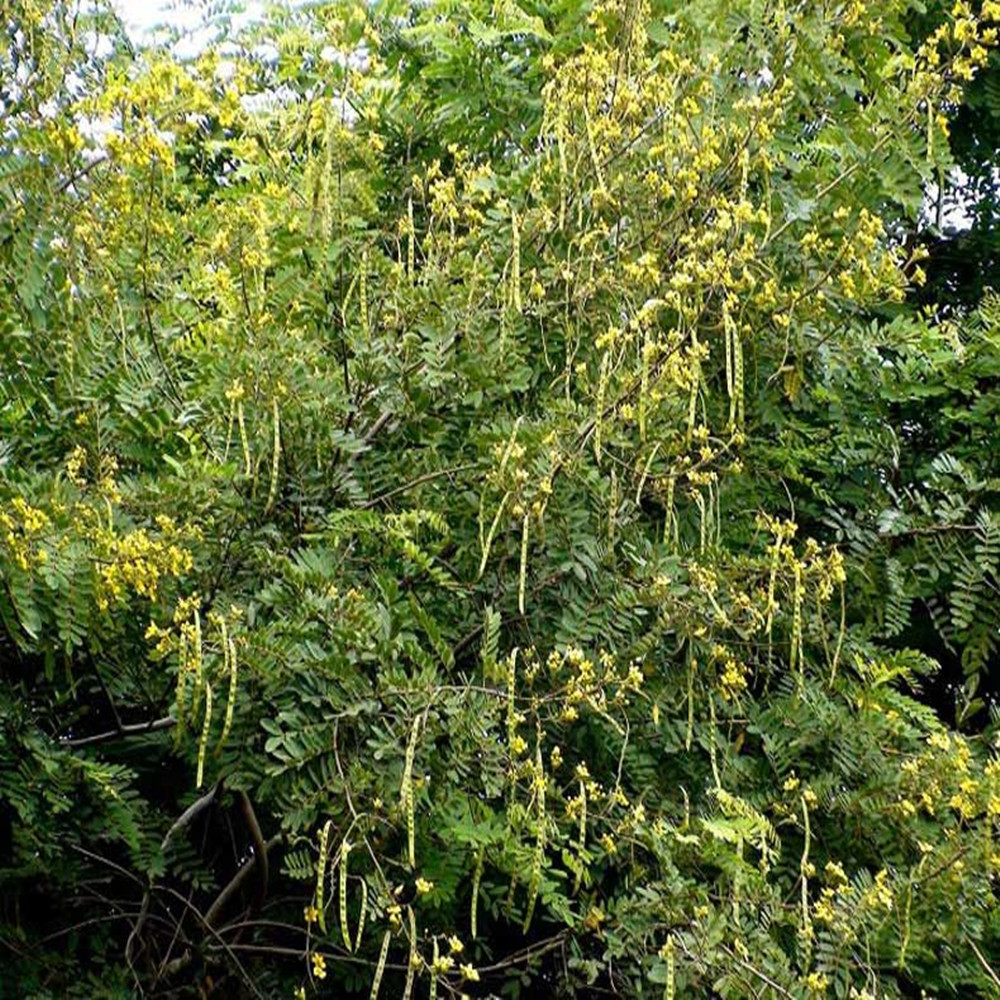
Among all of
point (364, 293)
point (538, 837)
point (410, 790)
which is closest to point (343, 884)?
point (410, 790)

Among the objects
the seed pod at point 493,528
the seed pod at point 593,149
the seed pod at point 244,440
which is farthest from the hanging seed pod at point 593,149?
the seed pod at point 244,440

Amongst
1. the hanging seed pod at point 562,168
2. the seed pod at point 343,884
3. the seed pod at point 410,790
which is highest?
the hanging seed pod at point 562,168

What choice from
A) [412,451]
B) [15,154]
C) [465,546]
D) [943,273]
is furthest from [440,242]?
[943,273]

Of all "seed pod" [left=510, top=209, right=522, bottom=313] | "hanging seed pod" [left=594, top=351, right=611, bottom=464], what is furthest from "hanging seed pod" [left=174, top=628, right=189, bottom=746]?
"seed pod" [left=510, top=209, right=522, bottom=313]

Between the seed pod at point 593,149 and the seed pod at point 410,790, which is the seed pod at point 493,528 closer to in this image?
the seed pod at point 410,790

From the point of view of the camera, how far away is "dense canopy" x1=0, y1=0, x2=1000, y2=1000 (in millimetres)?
2213

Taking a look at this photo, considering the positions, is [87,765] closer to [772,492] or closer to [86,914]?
[86,914]

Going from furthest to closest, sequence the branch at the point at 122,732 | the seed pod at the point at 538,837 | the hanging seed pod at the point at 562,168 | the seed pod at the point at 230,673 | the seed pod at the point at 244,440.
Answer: the hanging seed pod at the point at 562,168
the branch at the point at 122,732
the seed pod at the point at 244,440
the seed pod at the point at 538,837
the seed pod at the point at 230,673

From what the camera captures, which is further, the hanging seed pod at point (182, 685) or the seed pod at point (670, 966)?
the seed pod at point (670, 966)

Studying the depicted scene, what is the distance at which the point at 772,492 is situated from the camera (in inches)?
127

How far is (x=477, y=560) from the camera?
8.45 feet

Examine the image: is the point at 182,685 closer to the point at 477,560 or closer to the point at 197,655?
the point at 197,655

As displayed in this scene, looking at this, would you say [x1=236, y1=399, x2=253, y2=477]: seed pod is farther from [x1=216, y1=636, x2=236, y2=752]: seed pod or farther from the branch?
the branch

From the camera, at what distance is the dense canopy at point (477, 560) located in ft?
7.26
